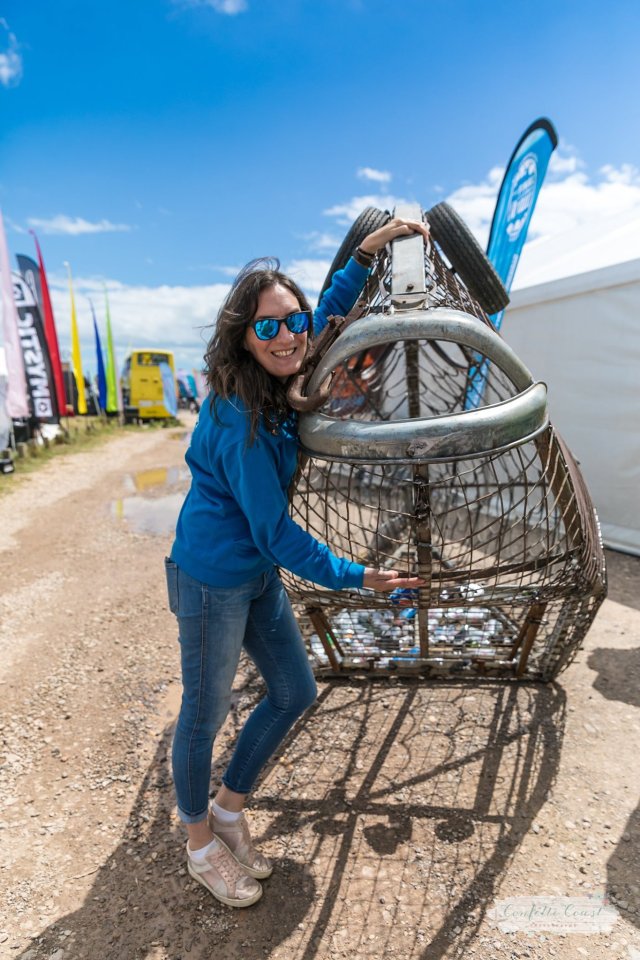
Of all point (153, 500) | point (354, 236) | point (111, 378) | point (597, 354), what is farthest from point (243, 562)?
point (111, 378)

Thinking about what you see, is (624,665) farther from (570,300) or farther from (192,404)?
(192,404)

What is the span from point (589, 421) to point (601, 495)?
29.6 inches

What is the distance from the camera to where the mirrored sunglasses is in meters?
1.69

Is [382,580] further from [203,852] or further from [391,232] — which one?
[391,232]

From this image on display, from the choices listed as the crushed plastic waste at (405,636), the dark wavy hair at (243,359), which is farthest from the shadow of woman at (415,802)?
the dark wavy hair at (243,359)

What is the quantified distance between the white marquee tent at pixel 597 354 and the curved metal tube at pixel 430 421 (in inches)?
163

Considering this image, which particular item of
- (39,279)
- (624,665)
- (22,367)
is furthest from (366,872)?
(39,279)

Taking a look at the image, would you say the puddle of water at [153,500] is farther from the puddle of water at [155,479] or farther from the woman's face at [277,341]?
the woman's face at [277,341]

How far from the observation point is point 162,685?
3.39 metres

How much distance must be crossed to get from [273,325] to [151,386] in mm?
21966

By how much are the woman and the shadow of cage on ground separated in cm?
16

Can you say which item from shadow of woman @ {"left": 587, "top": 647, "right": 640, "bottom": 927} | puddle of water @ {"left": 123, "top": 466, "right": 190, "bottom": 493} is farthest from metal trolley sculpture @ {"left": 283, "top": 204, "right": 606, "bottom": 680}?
puddle of water @ {"left": 123, "top": 466, "right": 190, "bottom": 493}

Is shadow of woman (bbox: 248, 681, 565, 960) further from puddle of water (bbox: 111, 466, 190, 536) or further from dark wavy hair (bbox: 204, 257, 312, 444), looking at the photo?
puddle of water (bbox: 111, 466, 190, 536)

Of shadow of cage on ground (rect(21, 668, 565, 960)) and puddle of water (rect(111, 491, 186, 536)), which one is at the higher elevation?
shadow of cage on ground (rect(21, 668, 565, 960))
